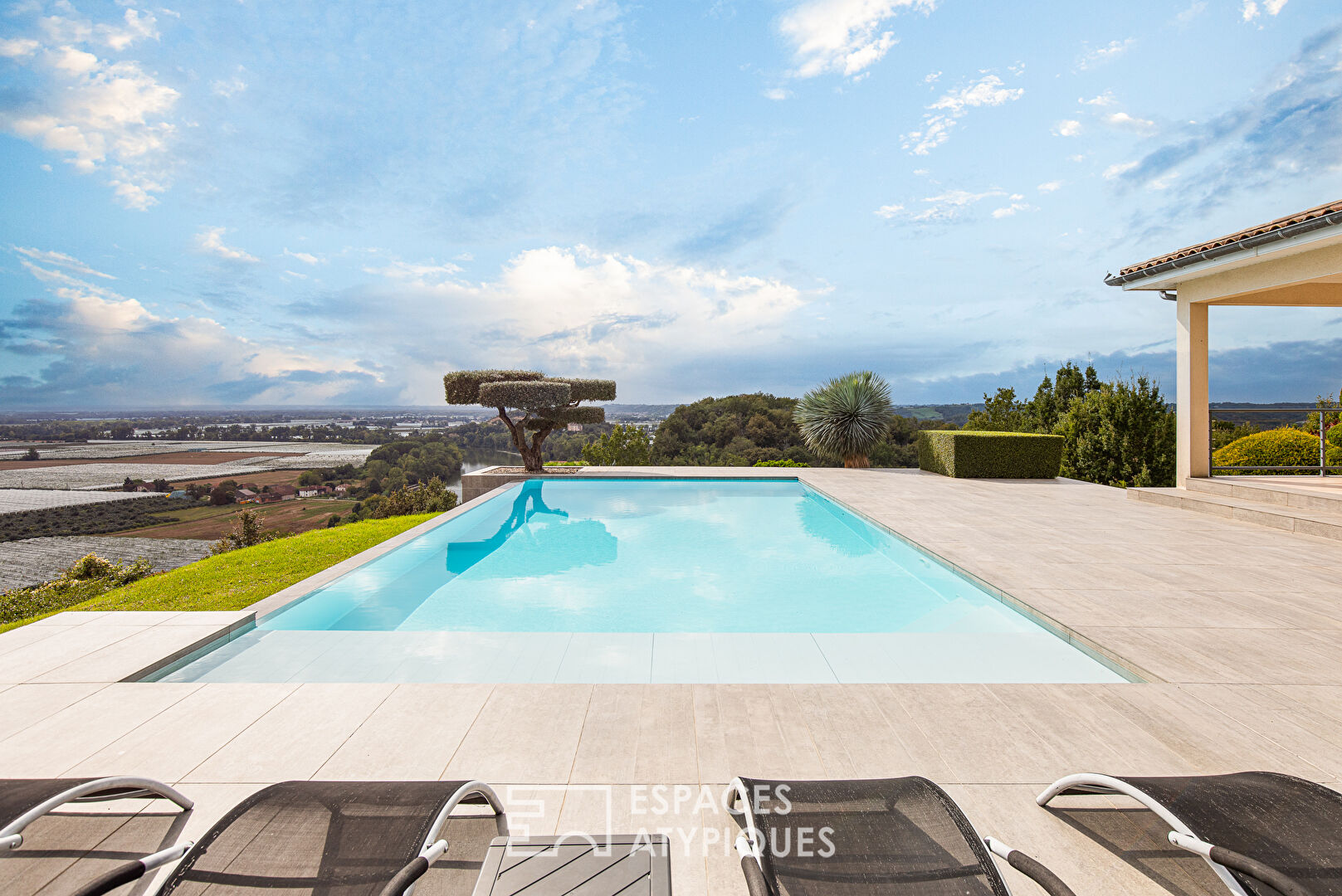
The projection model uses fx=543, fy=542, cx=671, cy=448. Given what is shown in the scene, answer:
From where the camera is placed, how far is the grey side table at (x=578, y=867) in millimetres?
1146

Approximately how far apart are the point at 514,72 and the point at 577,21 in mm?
2256

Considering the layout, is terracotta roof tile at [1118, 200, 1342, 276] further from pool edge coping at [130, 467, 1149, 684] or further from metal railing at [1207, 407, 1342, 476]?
pool edge coping at [130, 467, 1149, 684]

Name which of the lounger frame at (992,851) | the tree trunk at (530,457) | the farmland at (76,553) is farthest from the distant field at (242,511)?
the lounger frame at (992,851)

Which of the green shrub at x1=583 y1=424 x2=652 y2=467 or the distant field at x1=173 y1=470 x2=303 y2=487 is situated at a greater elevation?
the green shrub at x1=583 y1=424 x2=652 y2=467

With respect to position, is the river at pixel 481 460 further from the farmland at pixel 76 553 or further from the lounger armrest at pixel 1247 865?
the lounger armrest at pixel 1247 865

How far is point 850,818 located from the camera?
53.7 inches

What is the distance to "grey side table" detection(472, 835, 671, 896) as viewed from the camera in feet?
3.76

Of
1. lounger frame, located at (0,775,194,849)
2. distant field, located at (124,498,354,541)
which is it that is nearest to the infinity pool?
lounger frame, located at (0,775,194,849)

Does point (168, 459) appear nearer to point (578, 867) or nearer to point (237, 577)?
point (237, 577)

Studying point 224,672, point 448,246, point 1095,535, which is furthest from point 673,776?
point 448,246

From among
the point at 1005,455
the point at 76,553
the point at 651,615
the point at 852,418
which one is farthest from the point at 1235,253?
the point at 76,553

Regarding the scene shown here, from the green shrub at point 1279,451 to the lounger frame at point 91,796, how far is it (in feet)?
36.9

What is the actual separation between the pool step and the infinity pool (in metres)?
4.02

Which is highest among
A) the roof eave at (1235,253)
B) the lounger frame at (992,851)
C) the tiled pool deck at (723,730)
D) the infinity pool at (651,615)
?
the roof eave at (1235,253)
